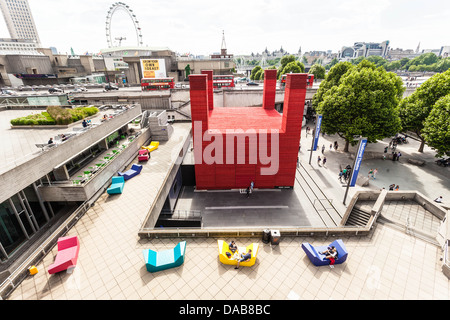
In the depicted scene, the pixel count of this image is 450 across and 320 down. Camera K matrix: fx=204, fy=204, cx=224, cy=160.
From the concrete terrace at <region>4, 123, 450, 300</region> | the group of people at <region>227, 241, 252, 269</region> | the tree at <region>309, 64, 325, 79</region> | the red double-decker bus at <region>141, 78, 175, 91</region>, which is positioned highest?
the tree at <region>309, 64, 325, 79</region>

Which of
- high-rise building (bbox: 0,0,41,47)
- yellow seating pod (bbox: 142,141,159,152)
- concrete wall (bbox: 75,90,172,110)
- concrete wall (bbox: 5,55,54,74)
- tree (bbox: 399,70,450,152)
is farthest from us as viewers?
high-rise building (bbox: 0,0,41,47)

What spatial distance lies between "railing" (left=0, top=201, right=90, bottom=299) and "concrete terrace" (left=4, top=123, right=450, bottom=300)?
26 centimetres

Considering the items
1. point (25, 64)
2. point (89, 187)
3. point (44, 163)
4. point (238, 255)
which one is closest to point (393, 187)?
point (238, 255)

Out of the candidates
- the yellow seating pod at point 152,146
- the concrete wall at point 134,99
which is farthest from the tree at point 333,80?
the yellow seating pod at point 152,146

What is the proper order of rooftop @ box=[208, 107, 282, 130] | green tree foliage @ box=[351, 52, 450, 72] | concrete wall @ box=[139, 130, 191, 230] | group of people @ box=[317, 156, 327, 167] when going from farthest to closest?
green tree foliage @ box=[351, 52, 450, 72]
group of people @ box=[317, 156, 327, 167]
rooftop @ box=[208, 107, 282, 130]
concrete wall @ box=[139, 130, 191, 230]

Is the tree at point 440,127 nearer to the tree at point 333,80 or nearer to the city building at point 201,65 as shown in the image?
the tree at point 333,80

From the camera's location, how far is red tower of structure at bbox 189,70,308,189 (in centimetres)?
1791

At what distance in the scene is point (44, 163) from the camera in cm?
1248

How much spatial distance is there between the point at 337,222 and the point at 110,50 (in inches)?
Result: 4281

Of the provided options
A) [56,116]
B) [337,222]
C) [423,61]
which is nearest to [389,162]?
[337,222]

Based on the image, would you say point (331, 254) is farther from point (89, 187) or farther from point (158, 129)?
point (158, 129)

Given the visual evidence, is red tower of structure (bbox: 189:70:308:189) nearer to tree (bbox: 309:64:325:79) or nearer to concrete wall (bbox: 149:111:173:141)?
concrete wall (bbox: 149:111:173:141)

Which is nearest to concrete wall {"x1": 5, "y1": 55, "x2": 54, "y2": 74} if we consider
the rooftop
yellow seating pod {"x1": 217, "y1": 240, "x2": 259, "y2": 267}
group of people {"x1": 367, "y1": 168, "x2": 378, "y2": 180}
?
the rooftop
